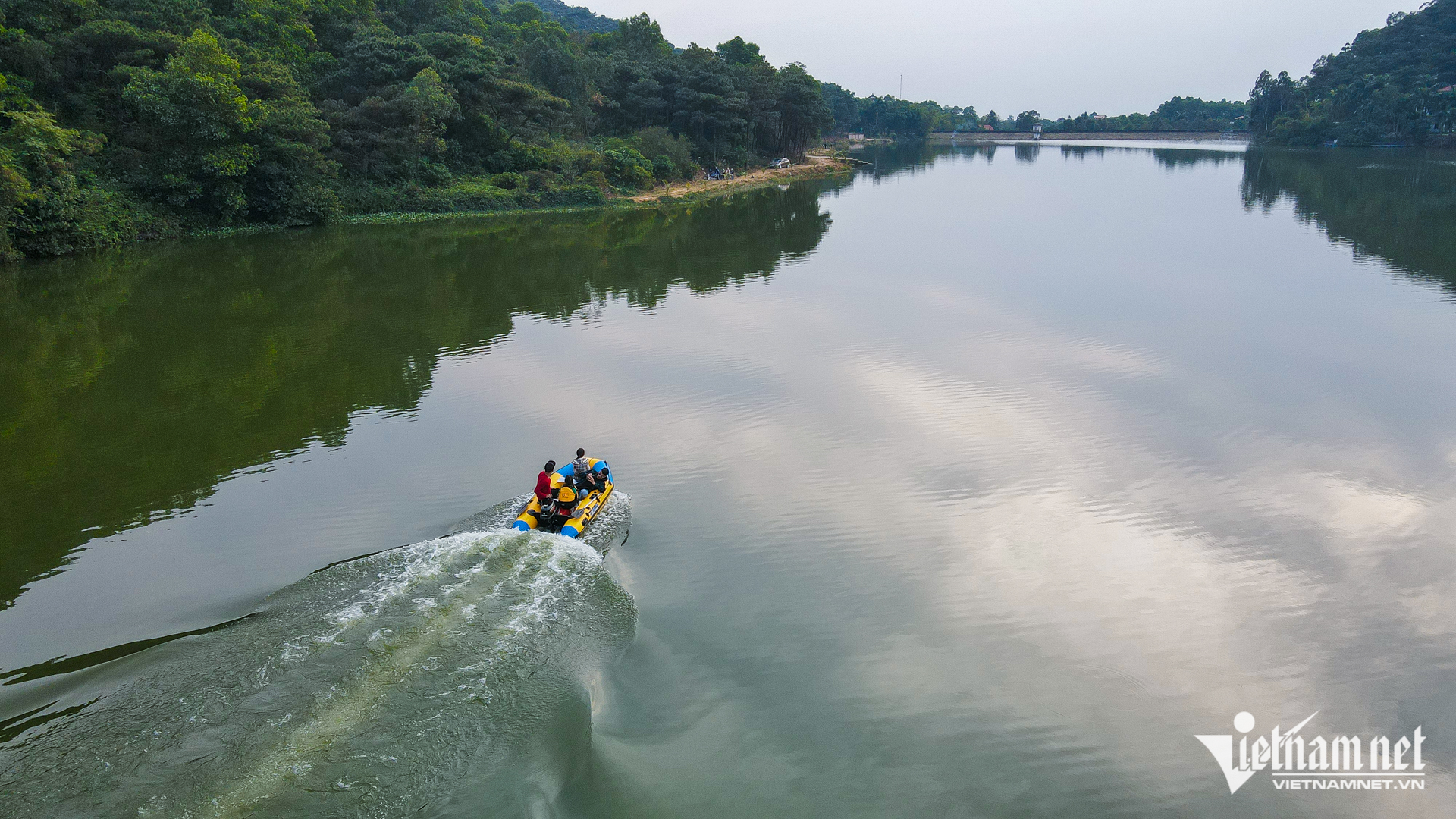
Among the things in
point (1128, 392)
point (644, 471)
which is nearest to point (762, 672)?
point (644, 471)

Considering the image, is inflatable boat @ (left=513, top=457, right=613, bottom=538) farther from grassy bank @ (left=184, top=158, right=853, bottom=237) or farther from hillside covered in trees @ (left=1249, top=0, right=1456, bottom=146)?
hillside covered in trees @ (left=1249, top=0, right=1456, bottom=146)

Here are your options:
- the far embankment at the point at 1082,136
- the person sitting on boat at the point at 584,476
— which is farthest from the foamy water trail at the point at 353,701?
the far embankment at the point at 1082,136

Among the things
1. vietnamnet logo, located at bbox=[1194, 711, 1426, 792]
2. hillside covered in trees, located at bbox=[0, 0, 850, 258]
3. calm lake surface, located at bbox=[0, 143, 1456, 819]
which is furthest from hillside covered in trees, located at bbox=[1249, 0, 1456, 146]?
vietnamnet logo, located at bbox=[1194, 711, 1426, 792]

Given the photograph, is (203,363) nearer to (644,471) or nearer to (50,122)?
(644,471)

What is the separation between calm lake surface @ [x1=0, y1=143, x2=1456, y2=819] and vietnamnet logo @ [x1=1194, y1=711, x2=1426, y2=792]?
4.3 inches

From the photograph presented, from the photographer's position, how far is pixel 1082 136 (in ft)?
388

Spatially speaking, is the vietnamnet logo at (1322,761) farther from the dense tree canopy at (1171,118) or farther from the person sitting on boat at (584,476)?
the dense tree canopy at (1171,118)

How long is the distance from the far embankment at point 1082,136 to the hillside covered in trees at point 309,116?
256 ft

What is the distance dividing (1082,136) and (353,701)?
426 ft

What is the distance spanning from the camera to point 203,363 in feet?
47.9

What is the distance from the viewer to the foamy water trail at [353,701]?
16.6 feet

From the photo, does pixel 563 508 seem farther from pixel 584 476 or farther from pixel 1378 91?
pixel 1378 91

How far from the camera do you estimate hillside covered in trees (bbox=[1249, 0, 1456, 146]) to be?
219 feet

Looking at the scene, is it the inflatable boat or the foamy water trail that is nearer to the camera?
the foamy water trail
